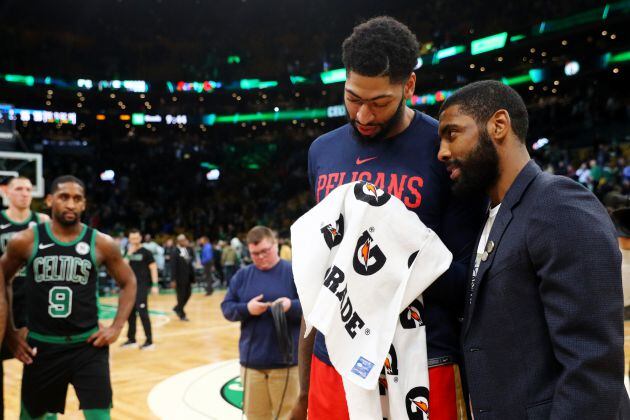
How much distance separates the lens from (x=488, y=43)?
22469mm

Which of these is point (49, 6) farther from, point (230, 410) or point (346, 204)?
point (346, 204)

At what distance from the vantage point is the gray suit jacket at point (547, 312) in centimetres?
134

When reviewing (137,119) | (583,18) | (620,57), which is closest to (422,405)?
(583,18)

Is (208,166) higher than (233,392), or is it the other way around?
(208,166)

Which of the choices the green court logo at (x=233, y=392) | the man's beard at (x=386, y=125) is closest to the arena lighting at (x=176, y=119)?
the green court logo at (x=233, y=392)

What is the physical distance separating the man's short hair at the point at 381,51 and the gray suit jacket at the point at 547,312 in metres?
0.48

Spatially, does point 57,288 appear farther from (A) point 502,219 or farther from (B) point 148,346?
(B) point 148,346

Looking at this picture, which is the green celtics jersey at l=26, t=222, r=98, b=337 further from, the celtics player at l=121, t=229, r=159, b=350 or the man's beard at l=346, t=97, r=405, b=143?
the celtics player at l=121, t=229, r=159, b=350

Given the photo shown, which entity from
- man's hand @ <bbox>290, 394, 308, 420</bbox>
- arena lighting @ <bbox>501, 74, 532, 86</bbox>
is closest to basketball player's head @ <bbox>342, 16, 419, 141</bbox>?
man's hand @ <bbox>290, 394, 308, 420</bbox>

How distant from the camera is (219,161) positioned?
34.9 meters

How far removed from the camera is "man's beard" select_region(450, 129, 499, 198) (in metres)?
1.65

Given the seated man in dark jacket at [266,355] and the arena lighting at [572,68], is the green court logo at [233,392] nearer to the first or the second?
the seated man in dark jacket at [266,355]

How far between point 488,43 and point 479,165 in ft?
74.2

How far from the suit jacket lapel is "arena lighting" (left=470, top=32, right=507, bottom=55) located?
2194 centimetres
